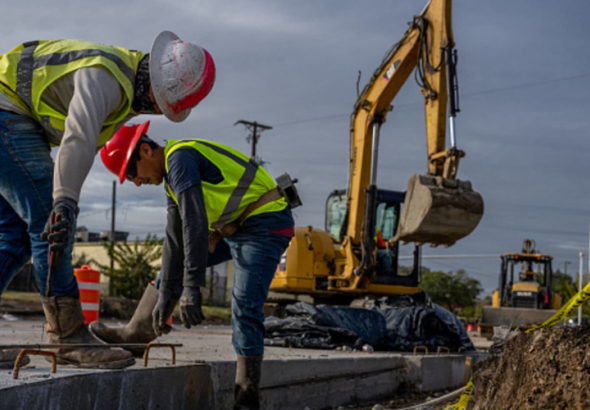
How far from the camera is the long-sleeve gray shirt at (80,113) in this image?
2830 millimetres

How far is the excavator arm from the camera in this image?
376 inches

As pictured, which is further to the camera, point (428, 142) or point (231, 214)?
point (428, 142)

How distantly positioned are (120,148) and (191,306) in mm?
1070

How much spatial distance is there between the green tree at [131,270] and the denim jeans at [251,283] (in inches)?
966

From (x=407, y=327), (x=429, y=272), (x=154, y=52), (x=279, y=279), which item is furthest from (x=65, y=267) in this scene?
(x=429, y=272)

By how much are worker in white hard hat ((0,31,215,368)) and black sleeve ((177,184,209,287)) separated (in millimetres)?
431

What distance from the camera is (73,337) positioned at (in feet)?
11.2

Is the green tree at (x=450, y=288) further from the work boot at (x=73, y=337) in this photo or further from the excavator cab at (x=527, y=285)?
the work boot at (x=73, y=337)

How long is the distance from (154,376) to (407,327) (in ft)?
17.3

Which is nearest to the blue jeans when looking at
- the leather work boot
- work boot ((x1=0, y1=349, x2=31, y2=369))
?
work boot ((x1=0, y1=349, x2=31, y2=369))

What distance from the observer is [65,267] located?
130 inches

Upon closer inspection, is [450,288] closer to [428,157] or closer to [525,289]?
[525,289]

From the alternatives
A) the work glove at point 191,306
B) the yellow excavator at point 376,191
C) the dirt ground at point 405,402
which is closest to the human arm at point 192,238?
the work glove at point 191,306

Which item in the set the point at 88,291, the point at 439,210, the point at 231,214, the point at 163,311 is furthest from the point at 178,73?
the point at 439,210
